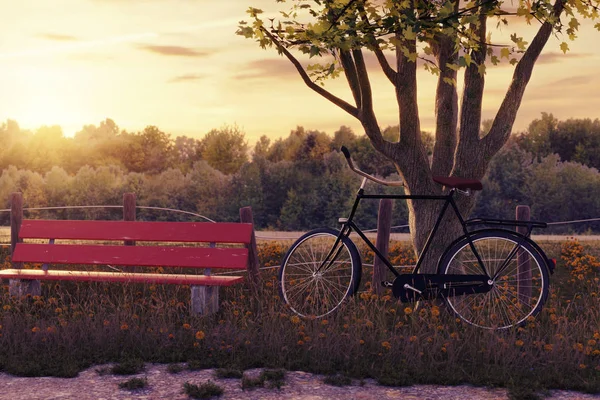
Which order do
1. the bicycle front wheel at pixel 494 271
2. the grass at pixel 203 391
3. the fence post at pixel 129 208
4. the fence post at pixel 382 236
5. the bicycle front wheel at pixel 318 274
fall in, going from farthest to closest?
the fence post at pixel 129 208
the fence post at pixel 382 236
the bicycle front wheel at pixel 318 274
the bicycle front wheel at pixel 494 271
the grass at pixel 203 391

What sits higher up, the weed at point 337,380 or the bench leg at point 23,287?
the bench leg at point 23,287

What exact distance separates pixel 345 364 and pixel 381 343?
0.57m

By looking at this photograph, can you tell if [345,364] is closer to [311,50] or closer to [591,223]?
[311,50]

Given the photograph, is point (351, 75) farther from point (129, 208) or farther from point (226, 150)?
point (226, 150)

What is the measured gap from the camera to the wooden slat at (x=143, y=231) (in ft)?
29.2

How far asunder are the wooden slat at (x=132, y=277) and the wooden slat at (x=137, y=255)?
0.20m

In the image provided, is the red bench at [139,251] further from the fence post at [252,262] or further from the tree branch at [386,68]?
the tree branch at [386,68]

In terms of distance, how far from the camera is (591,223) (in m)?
25.9

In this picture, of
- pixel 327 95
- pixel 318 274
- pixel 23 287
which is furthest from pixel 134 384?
pixel 23 287

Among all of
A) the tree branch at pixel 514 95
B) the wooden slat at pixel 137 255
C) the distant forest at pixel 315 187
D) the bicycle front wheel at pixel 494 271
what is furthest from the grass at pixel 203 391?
the distant forest at pixel 315 187

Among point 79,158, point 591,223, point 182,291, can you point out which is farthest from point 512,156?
point 79,158

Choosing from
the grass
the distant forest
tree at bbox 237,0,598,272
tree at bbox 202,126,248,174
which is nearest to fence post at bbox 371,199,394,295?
tree at bbox 237,0,598,272

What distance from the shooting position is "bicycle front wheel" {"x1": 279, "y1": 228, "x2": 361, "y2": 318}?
753cm

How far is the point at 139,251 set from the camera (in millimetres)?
9227
